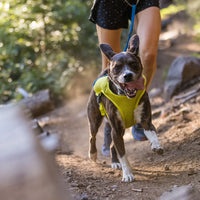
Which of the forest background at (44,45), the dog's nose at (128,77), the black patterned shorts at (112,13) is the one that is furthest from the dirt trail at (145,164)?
the forest background at (44,45)

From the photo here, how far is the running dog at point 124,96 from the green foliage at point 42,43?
21.7 ft

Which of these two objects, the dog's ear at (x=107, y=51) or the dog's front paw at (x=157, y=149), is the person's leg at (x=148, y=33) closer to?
the dog's ear at (x=107, y=51)

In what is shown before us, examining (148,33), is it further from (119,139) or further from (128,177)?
(128,177)

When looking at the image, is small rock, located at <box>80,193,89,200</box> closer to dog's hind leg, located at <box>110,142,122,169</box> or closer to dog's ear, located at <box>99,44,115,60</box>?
dog's hind leg, located at <box>110,142,122,169</box>

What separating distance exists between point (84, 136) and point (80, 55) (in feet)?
15.8

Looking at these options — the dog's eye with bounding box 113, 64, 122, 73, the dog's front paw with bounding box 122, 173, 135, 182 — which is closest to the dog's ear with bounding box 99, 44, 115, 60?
the dog's eye with bounding box 113, 64, 122, 73

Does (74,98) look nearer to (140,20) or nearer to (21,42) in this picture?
(21,42)

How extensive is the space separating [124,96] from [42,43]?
319 inches

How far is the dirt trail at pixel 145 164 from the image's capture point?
116 inches

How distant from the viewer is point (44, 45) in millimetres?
10820

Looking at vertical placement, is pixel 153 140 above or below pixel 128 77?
below

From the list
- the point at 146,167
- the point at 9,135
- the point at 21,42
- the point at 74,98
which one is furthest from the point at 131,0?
the point at 21,42

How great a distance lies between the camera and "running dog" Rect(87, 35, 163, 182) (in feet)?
10.5

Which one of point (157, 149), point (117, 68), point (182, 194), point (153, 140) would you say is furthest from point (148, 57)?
point (182, 194)
